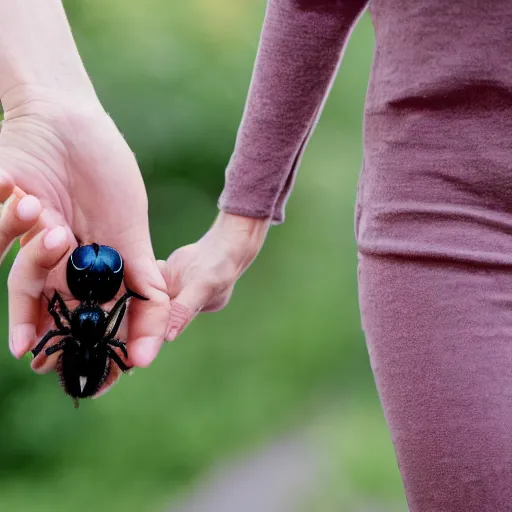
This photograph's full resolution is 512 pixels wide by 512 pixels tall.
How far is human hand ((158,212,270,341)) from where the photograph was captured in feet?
4.14

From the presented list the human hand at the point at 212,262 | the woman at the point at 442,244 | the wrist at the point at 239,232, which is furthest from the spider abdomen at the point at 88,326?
the woman at the point at 442,244

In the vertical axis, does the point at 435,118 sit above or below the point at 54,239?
above

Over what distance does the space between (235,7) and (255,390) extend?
6.25ft

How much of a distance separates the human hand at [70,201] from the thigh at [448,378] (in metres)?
0.38

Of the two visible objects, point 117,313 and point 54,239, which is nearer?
point 54,239

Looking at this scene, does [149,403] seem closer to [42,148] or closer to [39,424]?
[39,424]

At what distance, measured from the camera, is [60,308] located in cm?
119

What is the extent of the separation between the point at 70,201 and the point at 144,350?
22 centimetres

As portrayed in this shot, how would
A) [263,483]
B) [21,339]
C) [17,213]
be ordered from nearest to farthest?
[17,213], [21,339], [263,483]

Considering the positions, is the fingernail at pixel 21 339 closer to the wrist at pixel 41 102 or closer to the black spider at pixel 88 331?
the black spider at pixel 88 331

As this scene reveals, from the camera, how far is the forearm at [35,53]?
114 cm

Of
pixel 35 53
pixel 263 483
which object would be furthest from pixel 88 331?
pixel 263 483

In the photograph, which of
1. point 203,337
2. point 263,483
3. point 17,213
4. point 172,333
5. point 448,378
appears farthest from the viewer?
point 203,337

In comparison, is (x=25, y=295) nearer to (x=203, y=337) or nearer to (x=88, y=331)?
(x=88, y=331)
